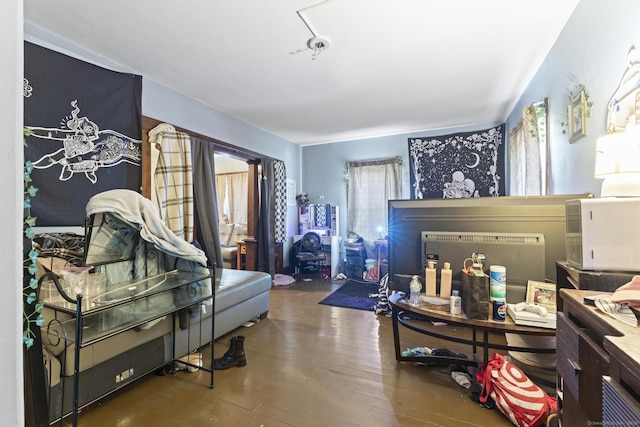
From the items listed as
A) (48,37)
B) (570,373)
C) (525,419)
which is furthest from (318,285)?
(48,37)

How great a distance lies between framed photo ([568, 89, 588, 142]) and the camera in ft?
5.77

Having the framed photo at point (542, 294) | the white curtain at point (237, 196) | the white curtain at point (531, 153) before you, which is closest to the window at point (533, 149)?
the white curtain at point (531, 153)

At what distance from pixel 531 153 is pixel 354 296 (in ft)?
8.78

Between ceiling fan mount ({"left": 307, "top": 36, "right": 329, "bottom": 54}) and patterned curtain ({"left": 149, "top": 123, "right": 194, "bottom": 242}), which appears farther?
patterned curtain ({"left": 149, "top": 123, "right": 194, "bottom": 242})

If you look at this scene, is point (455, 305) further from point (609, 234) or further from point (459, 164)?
point (459, 164)

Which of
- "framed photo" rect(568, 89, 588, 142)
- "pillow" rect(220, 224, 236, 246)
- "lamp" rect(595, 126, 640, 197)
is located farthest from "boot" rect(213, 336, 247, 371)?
"pillow" rect(220, 224, 236, 246)

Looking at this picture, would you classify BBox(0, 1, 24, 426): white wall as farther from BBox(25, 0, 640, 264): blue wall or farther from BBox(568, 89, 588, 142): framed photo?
BBox(568, 89, 588, 142): framed photo

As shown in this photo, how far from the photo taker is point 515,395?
62.2 inches

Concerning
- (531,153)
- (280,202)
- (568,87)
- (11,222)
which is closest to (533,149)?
(531,153)

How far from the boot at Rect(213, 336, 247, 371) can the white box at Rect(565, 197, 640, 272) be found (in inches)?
87.3

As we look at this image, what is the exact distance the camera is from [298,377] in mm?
2033

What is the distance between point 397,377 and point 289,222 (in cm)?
380

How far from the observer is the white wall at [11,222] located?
0.51 m

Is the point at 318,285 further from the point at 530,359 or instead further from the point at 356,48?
the point at 356,48
